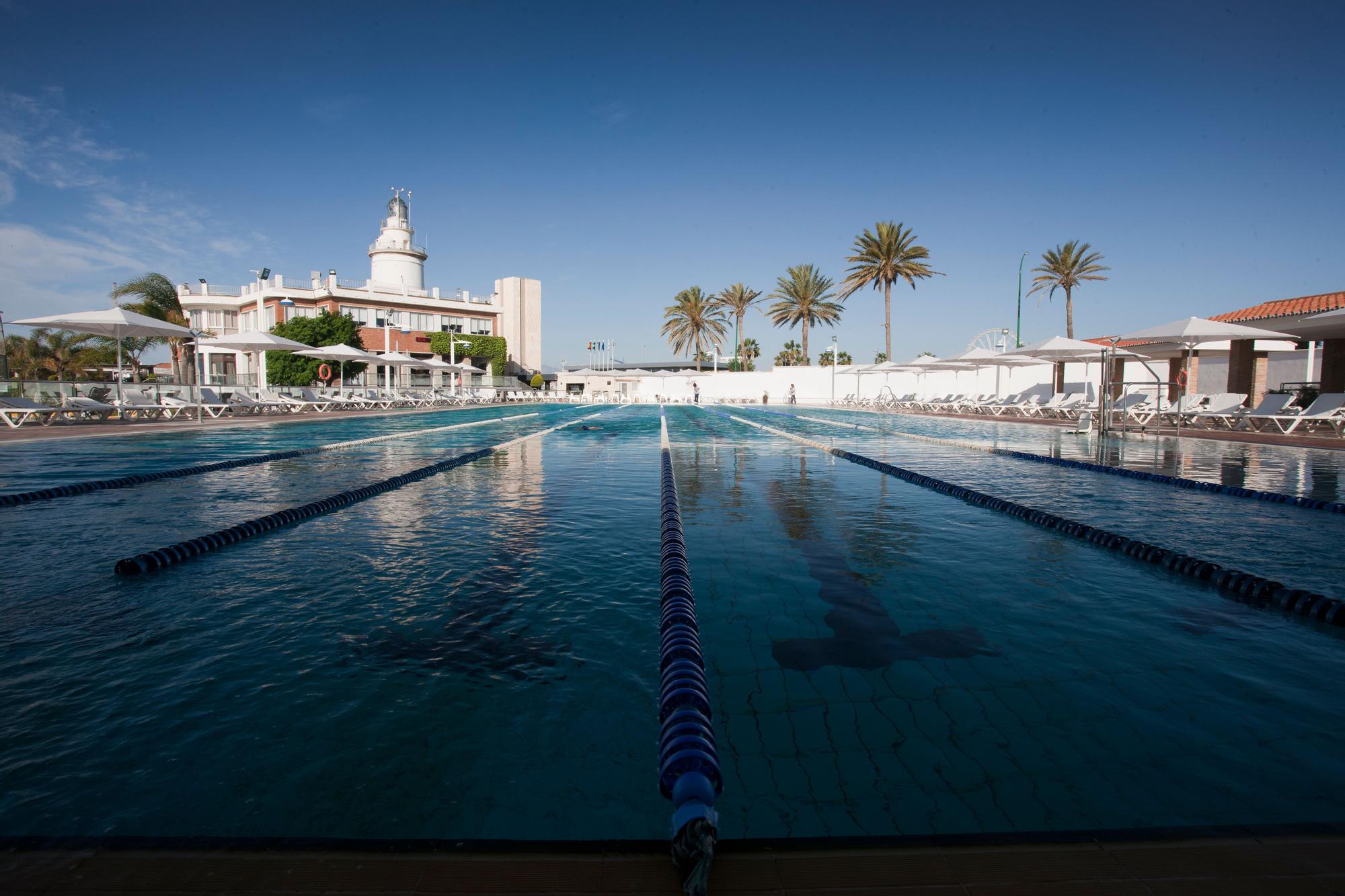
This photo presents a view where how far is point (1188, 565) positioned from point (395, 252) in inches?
1924

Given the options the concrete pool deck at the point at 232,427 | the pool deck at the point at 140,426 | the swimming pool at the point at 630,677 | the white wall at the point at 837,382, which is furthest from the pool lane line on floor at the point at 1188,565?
the white wall at the point at 837,382

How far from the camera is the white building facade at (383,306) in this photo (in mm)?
41188

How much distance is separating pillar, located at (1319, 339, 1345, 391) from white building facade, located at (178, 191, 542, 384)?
1525 inches

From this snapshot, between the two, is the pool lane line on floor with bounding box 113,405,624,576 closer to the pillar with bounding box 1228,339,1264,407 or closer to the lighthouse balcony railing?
the pillar with bounding box 1228,339,1264,407

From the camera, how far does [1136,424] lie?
15.3 m

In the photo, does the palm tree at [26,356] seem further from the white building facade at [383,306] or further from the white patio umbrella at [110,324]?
the white patio umbrella at [110,324]

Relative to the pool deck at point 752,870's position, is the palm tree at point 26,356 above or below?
above

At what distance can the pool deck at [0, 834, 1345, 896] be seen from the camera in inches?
57.5

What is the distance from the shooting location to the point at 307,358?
122 feet

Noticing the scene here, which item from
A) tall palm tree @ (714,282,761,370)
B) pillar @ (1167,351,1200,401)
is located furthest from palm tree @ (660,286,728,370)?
pillar @ (1167,351,1200,401)

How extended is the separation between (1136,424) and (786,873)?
55.4 feet

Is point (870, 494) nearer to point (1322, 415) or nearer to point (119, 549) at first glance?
point (119, 549)

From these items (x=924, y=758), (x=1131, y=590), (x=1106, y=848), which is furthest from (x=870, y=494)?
(x=1106, y=848)

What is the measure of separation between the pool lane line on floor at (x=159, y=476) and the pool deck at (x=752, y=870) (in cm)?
612
